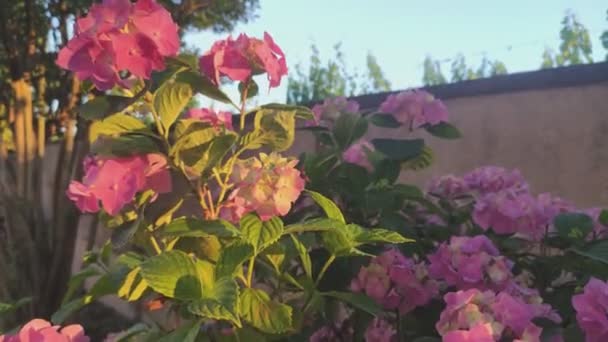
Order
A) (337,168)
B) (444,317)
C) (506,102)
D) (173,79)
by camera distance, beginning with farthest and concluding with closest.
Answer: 1. (506,102)
2. (337,168)
3. (173,79)
4. (444,317)

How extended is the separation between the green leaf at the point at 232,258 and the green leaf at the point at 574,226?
1.95ft

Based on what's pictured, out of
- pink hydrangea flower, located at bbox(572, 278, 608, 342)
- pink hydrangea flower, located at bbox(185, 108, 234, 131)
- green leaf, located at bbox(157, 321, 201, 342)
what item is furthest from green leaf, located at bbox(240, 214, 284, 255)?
pink hydrangea flower, located at bbox(572, 278, 608, 342)

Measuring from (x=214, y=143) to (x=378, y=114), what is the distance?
543 mm

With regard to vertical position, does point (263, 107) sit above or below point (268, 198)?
above

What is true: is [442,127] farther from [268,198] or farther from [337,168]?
[268,198]

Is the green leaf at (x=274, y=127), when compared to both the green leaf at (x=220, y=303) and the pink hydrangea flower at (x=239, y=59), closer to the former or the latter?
the pink hydrangea flower at (x=239, y=59)

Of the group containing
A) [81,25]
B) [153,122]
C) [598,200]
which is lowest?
[598,200]

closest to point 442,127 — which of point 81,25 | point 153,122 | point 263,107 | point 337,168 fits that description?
point 337,168

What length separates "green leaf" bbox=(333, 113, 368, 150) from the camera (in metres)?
1.60

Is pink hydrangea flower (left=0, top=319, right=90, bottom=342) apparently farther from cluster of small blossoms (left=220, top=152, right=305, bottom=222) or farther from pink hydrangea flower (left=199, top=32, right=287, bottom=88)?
pink hydrangea flower (left=199, top=32, right=287, bottom=88)

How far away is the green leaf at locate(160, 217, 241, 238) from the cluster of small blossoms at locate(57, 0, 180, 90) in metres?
0.21

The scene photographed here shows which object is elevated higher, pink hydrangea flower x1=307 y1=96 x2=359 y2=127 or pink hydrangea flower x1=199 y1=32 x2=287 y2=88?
pink hydrangea flower x1=199 y1=32 x2=287 y2=88

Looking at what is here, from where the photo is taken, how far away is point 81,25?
3.49 ft

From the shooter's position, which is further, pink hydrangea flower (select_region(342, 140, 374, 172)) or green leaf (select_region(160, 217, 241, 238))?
pink hydrangea flower (select_region(342, 140, 374, 172))
